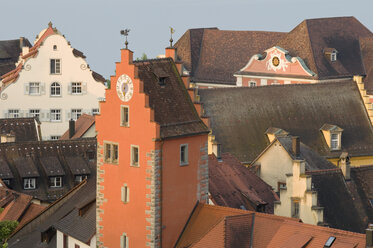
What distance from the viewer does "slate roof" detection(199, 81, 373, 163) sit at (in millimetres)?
127688

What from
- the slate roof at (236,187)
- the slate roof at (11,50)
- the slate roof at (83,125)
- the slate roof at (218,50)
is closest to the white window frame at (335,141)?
the slate roof at (83,125)

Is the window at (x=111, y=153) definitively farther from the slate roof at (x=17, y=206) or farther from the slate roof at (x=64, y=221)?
the slate roof at (x=17, y=206)

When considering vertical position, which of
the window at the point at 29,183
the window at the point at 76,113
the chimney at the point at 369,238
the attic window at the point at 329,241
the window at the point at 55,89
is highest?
the window at the point at 55,89

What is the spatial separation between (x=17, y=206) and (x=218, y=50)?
62666 millimetres

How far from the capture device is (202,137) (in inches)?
3691

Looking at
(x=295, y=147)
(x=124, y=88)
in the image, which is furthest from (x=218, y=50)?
(x=124, y=88)

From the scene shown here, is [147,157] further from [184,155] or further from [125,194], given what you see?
[125,194]

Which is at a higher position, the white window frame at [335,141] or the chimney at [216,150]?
the chimney at [216,150]

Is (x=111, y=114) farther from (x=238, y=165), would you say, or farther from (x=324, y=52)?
(x=324, y=52)

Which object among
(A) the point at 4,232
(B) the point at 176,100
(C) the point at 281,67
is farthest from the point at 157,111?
(C) the point at 281,67

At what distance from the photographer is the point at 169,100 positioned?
9306 centimetres

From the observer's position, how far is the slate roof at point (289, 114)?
12769 cm

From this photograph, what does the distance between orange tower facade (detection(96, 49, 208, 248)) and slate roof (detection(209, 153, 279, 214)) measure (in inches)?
374

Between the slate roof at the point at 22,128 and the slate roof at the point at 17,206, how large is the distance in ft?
71.2
